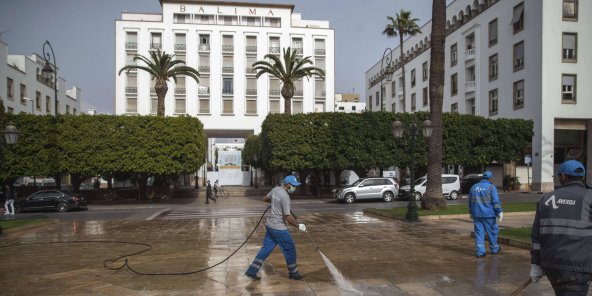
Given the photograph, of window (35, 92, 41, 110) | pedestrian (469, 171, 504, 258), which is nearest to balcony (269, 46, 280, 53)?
window (35, 92, 41, 110)

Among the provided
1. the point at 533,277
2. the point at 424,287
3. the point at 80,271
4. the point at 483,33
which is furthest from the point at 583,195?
the point at 483,33

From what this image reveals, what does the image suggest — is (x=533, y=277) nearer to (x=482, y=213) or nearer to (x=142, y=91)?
(x=482, y=213)

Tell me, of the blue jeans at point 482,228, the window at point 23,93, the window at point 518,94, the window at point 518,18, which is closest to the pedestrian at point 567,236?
the blue jeans at point 482,228

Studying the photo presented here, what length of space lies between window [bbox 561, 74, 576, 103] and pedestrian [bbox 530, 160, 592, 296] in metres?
37.5

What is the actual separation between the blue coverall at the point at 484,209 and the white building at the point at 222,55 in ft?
158

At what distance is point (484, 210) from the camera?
866 cm

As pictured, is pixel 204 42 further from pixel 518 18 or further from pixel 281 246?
pixel 281 246

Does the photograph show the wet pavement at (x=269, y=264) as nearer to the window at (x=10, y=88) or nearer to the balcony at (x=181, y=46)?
the window at (x=10, y=88)

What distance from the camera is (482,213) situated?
28.5 ft

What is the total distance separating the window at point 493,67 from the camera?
138 ft

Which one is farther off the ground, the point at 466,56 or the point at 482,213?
the point at 466,56

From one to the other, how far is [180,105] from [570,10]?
42.1 metres

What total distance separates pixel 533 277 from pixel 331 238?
A: 315 inches

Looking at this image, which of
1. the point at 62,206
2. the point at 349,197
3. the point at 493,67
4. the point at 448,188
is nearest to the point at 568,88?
the point at 493,67
